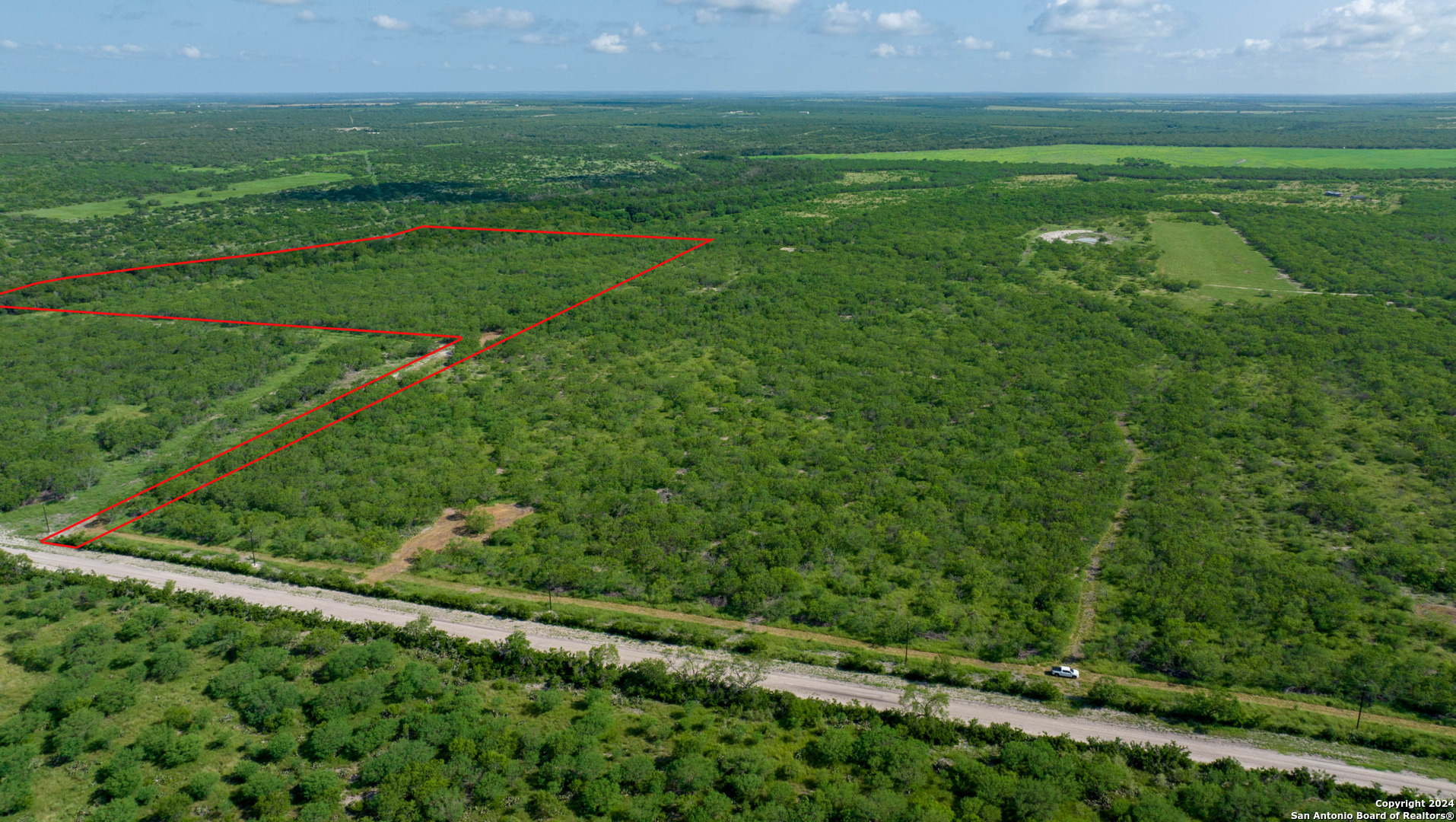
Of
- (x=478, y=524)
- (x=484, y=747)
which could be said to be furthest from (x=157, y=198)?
(x=484, y=747)

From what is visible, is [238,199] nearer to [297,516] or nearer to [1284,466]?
[297,516]

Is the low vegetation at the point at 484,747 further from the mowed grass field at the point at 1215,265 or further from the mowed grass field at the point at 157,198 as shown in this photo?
the mowed grass field at the point at 157,198

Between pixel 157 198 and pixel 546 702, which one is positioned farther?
pixel 157 198

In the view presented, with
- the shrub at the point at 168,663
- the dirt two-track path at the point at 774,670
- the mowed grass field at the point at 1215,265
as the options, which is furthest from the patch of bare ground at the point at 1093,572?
the mowed grass field at the point at 1215,265

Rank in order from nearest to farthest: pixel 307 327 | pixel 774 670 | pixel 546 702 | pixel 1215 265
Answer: pixel 546 702
pixel 774 670
pixel 307 327
pixel 1215 265

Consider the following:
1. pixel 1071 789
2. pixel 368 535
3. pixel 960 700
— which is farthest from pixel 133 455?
pixel 1071 789

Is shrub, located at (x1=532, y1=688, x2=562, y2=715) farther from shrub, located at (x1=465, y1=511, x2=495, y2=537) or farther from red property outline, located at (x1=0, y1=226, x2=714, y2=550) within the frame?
red property outline, located at (x1=0, y1=226, x2=714, y2=550)

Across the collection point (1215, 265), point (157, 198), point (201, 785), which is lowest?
point (201, 785)

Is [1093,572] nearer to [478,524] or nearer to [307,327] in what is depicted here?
[478,524]
